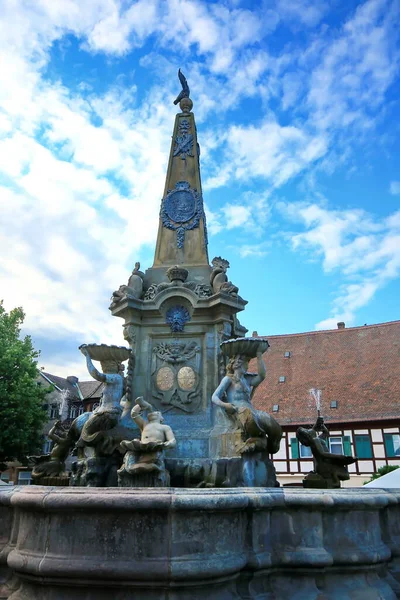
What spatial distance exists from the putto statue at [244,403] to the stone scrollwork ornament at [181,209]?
349 cm

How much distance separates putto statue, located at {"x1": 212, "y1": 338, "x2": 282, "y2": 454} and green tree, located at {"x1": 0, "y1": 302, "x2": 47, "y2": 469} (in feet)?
57.7

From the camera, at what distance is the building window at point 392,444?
24.4 metres

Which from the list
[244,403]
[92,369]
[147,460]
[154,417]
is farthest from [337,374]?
[147,460]

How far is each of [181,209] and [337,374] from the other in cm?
2163

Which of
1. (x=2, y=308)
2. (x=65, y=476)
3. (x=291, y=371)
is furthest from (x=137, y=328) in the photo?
(x=291, y=371)

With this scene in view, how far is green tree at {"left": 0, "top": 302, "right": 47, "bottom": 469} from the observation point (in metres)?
22.6

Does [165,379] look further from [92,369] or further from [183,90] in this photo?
[183,90]

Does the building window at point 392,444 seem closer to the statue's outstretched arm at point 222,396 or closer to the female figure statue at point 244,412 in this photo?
the female figure statue at point 244,412

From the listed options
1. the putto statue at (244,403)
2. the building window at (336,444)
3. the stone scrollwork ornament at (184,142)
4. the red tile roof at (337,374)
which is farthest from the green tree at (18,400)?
the putto statue at (244,403)

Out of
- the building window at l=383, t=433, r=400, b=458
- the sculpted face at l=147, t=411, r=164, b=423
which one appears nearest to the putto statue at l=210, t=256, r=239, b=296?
the sculpted face at l=147, t=411, r=164, b=423

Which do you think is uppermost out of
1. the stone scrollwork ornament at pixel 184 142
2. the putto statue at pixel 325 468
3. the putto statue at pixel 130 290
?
the stone scrollwork ornament at pixel 184 142

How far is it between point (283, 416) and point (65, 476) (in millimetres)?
21428

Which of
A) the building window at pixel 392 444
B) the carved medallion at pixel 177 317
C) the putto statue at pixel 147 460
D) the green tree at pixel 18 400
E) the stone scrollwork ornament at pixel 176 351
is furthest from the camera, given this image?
the building window at pixel 392 444

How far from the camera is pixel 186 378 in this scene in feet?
28.2
